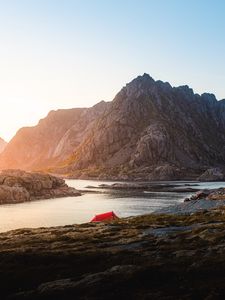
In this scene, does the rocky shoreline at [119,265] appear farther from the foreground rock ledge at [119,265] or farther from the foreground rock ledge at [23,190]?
the foreground rock ledge at [23,190]

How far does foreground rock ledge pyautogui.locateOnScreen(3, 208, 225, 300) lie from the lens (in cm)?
2266

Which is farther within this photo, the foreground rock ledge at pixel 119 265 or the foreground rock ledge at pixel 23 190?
the foreground rock ledge at pixel 23 190

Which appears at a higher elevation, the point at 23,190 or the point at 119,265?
the point at 23,190

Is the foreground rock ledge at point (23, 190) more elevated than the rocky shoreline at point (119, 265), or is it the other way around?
the foreground rock ledge at point (23, 190)

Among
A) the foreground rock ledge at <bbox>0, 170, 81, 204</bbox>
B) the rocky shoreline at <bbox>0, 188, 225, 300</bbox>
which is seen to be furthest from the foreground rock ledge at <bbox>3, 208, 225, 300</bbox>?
the foreground rock ledge at <bbox>0, 170, 81, 204</bbox>

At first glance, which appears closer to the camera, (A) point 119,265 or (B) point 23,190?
(A) point 119,265

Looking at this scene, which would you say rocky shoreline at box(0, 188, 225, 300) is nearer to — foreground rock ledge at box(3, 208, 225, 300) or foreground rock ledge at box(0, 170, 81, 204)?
foreground rock ledge at box(3, 208, 225, 300)

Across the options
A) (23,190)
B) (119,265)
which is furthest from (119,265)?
(23,190)

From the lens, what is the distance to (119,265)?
27484 millimetres

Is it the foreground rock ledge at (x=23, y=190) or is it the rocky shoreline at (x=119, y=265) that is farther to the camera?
the foreground rock ledge at (x=23, y=190)

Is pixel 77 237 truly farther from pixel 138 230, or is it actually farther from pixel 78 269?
pixel 78 269

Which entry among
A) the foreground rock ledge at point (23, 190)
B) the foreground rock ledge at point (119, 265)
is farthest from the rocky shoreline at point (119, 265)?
the foreground rock ledge at point (23, 190)

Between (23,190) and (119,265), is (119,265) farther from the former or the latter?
(23,190)

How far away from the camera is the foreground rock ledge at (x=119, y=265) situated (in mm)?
22656
